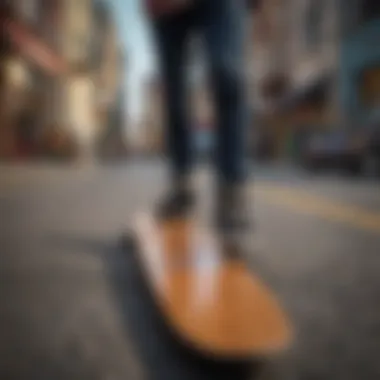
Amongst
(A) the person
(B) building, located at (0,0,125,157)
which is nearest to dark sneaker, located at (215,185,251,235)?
(A) the person

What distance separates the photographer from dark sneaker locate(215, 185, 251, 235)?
0.53 meters

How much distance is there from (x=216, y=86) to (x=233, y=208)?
0.31 ft

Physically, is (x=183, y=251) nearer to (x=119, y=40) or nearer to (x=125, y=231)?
(x=125, y=231)

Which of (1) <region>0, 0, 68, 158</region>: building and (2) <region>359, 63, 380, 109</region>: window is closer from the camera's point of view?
(2) <region>359, 63, 380, 109</region>: window

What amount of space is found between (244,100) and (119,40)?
102 mm

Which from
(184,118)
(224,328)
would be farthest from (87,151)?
(224,328)

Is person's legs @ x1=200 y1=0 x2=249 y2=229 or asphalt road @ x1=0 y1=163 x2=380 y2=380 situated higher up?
person's legs @ x1=200 y1=0 x2=249 y2=229

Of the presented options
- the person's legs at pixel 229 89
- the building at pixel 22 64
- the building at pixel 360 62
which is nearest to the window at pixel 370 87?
the building at pixel 360 62

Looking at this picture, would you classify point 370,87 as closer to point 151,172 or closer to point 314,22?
point 314,22

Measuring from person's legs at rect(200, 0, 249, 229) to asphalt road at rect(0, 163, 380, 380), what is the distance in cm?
2

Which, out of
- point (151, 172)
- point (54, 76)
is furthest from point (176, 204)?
point (54, 76)

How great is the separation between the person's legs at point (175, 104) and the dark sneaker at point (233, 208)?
0.09ft

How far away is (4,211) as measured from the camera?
20.8 inches

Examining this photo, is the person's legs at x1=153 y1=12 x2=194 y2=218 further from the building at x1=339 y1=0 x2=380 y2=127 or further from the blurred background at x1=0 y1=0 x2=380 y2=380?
the building at x1=339 y1=0 x2=380 y2=127
